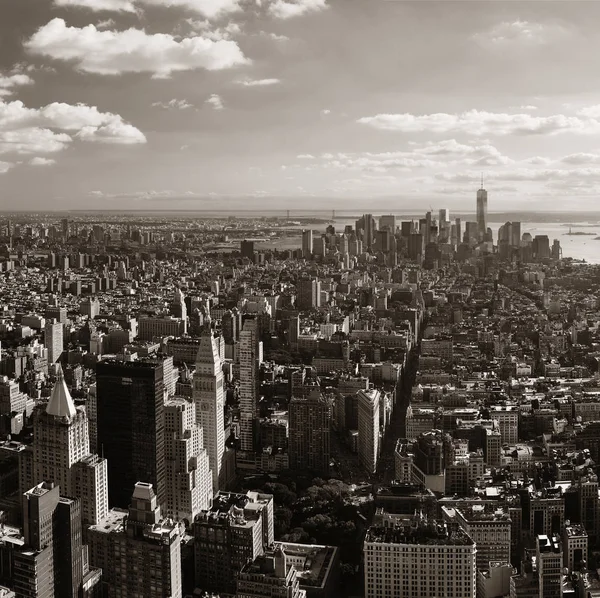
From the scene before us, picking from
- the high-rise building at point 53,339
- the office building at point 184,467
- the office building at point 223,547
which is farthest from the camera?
the high-rise building at point 53,339

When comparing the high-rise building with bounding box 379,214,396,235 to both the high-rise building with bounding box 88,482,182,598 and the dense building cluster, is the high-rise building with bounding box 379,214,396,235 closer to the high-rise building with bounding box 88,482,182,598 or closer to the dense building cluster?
the dense building cluster

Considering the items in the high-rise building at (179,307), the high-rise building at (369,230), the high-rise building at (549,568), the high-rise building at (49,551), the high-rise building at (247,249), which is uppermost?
the high-rise building at (369,230)

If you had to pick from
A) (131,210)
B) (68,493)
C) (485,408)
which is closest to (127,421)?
(68,493)

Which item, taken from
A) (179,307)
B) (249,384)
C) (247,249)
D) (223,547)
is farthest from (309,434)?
(247,249)

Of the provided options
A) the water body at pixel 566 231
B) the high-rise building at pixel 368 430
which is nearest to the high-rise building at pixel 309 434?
the high-rise building at pixel 368 430

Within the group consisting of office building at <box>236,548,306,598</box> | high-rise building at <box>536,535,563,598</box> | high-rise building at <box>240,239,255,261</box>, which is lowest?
high-rise building at <box>536,535,563,598</box>

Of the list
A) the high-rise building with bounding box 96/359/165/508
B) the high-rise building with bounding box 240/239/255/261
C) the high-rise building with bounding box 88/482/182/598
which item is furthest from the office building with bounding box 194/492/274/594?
the high-rise building with bounding box 240/239/255/261

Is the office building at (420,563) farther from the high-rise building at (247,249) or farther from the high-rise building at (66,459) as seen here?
the high-rise building at (247,249)
